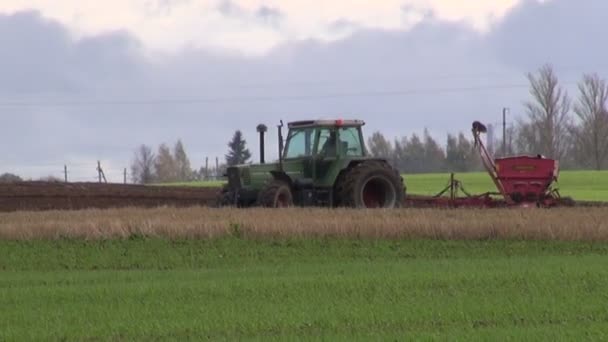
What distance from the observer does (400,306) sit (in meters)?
11.4

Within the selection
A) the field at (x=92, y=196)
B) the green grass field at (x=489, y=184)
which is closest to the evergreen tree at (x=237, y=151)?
the green grass field at (x=489, y=184)

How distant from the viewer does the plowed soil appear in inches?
1193

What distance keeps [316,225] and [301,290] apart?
632cm

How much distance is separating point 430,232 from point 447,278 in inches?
232

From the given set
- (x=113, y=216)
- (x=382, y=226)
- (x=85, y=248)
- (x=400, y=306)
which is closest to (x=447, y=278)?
(x=400, y=306)

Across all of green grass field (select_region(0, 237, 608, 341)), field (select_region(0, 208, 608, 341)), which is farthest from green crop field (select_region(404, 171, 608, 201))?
green grass field (select_region(0, 237, 608, 341))

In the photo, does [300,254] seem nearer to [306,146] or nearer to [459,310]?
[306,146]

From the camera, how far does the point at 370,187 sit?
24125 mm

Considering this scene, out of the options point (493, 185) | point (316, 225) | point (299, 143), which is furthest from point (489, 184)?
point (316, 225)

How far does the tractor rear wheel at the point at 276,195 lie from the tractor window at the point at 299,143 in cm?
99

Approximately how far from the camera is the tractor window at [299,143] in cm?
2342

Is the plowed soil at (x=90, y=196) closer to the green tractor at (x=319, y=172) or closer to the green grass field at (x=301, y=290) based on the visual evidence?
the green tractor at (x=319, y=172)

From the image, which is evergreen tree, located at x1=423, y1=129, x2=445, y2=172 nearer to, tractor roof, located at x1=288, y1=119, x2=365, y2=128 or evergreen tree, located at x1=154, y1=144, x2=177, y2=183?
evergreen tree, located at x1=154, y1=144, x2=177, y2=183

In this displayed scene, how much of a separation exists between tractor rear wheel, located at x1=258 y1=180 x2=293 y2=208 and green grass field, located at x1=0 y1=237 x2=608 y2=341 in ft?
11.3
